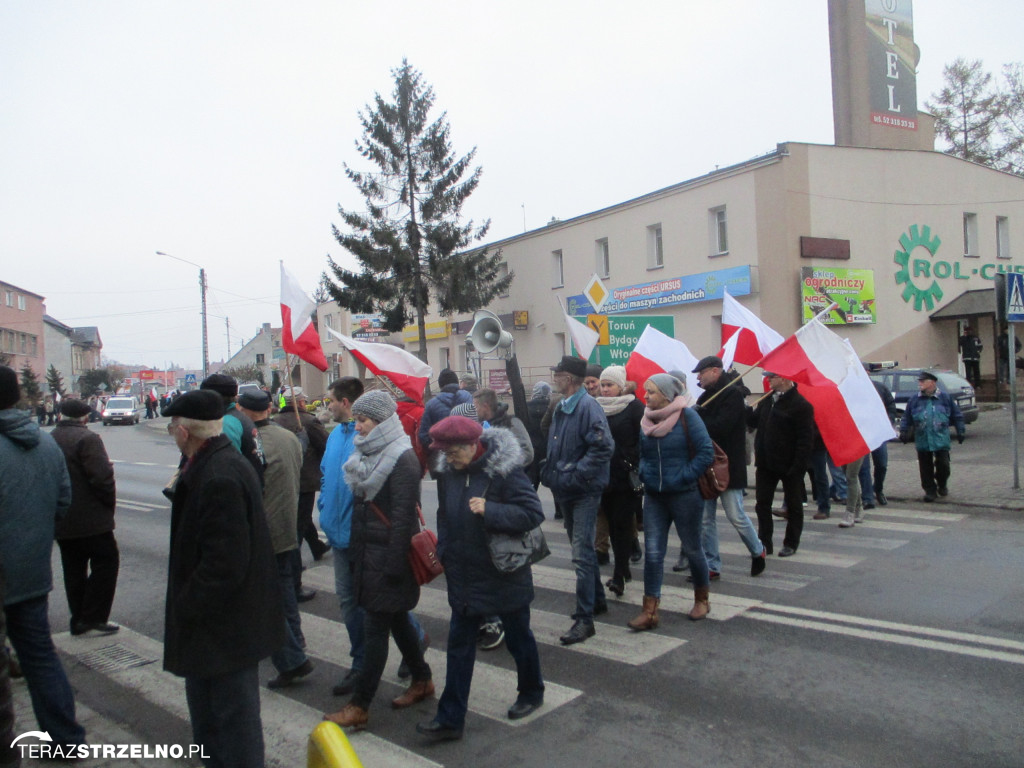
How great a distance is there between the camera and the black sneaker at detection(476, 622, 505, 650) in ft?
18.1

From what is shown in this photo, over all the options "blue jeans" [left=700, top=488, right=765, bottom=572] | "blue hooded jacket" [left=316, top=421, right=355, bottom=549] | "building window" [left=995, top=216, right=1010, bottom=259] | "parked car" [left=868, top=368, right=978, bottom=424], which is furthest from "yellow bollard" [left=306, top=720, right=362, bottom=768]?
"building window" [left=995, top=216, right=1010, bottom=259]

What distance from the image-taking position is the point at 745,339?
9055 mm

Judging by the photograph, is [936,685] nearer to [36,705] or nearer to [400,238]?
[36,705]

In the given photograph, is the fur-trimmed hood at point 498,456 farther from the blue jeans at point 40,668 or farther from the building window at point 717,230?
the building window at point 717,230

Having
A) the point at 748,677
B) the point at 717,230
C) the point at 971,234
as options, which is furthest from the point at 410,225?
the point at 748,677

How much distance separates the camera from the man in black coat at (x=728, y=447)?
22.3 feet

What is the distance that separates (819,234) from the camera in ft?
76.9

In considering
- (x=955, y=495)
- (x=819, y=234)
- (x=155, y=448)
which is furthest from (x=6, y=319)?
(x=955, y=495)

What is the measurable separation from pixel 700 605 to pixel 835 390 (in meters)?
2.85

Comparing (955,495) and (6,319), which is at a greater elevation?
(6,319)

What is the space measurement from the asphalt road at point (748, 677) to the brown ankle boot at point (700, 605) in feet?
0.36

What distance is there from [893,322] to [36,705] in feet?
84.2

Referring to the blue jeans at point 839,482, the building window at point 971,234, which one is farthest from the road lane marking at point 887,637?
the building window at point 971,234

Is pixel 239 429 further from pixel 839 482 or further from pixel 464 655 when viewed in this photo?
pixel 839 482
